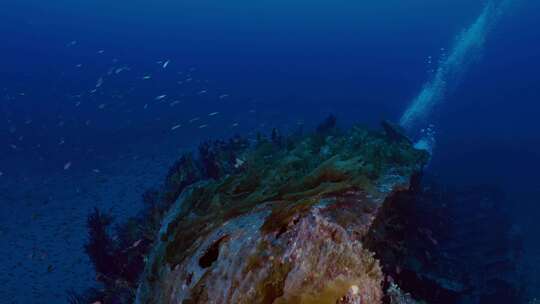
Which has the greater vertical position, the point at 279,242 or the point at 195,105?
the point at 279,242

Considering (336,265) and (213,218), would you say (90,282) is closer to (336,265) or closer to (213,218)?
(213,218)

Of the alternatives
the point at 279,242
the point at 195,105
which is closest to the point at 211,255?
the point at 279,242

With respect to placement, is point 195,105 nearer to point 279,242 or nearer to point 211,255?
point 211,255

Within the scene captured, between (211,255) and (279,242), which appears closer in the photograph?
(279,242)

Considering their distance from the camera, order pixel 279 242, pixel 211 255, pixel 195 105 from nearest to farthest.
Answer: pixel 279 242
pixel 211 255
pixel 195 105

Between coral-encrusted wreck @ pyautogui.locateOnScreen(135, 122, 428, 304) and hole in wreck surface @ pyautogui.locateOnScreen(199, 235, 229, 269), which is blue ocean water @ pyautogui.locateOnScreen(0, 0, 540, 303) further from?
→ hole in wreck surface @ pyautogui.locateOnScreen(199, 235, 229, 269)

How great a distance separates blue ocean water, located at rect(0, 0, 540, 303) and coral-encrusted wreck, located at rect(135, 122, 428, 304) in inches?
233

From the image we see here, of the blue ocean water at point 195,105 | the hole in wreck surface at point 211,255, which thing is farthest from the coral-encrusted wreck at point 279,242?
the blue ocean water at point 195,105

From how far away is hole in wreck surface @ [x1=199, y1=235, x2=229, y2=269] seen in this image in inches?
134

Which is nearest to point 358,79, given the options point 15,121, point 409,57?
point 409,57

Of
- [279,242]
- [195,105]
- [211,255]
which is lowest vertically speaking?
[195,105]

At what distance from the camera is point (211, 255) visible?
3.45m

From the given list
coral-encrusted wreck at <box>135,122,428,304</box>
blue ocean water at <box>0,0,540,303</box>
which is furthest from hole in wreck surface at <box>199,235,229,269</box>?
blue ocean water at <box>0,0,540,303</box>

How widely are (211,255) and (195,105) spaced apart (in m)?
25.7
